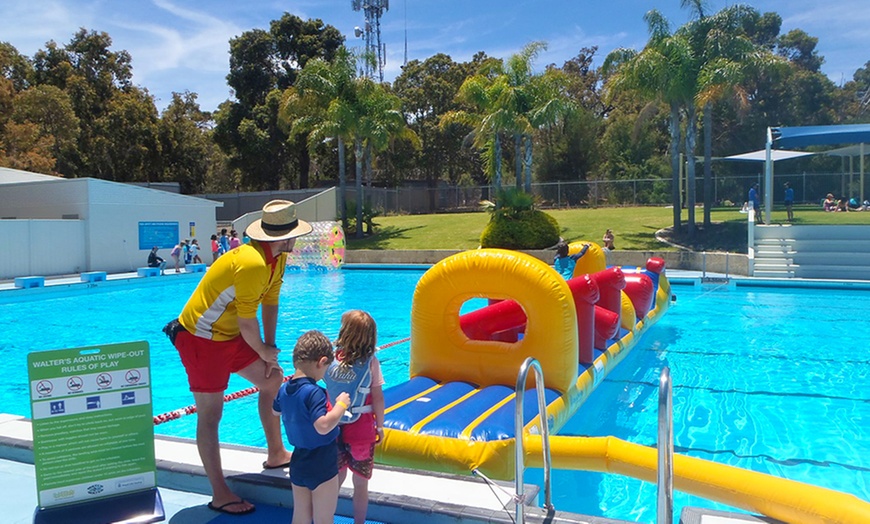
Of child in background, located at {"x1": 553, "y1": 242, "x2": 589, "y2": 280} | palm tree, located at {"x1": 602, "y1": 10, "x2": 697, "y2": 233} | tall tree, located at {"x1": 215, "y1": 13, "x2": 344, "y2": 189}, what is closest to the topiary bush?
palm tree, located at {"x1": 602, "y1": 10, "x2": 697, "y2": 233}

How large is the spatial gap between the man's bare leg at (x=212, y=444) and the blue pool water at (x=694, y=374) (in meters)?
2.54

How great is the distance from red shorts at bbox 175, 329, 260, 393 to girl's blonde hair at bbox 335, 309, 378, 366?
71 centimetres

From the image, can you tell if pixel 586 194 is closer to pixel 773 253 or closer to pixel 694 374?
pixel 773 253

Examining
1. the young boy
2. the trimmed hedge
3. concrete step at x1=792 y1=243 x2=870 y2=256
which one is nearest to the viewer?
the young boy

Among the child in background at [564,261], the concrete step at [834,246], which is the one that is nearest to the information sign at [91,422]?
the child in background at [564,261]

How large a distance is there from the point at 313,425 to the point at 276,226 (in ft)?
3.89

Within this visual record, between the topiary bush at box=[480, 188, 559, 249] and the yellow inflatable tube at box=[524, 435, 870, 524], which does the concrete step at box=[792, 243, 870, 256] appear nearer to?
the topiary bush at box=[480, 188, 559, 249]

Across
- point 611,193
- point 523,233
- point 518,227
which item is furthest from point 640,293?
point 611,193

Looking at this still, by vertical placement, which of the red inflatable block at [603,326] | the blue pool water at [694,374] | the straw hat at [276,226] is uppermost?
the straw hat at [276,226]

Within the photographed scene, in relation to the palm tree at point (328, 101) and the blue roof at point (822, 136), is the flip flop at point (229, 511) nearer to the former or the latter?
the blue roof at point (822, 136)

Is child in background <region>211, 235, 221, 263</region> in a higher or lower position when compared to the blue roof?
lower

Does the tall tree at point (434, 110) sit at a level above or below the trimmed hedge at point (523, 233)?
above

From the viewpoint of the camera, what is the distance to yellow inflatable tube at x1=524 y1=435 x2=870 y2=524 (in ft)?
9.91

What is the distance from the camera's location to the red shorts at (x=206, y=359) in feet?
11.4
